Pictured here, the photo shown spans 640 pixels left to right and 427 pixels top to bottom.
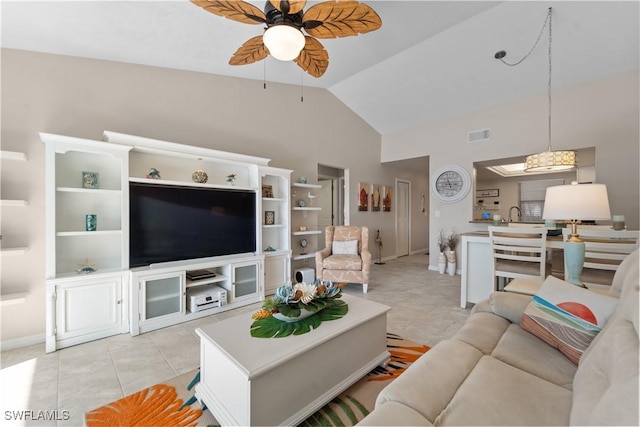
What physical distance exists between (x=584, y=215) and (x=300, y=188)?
3.36m

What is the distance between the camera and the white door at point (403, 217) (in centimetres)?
637

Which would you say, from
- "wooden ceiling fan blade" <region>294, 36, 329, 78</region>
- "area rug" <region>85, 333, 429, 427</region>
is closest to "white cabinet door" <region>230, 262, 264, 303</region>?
"area rug" <region>85, 333, 429, 427</region>

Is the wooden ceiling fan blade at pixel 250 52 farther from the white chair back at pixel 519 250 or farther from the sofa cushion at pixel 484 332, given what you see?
the white chair back at pixel 519 250

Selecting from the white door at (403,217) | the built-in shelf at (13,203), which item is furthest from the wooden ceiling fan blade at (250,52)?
the white door at (403,217)

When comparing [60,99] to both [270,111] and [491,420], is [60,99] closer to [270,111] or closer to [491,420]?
[270,111]

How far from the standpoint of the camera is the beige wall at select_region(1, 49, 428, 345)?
2.19 meters

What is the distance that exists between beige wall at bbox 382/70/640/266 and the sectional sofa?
3.19m

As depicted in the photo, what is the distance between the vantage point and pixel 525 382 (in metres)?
1.04

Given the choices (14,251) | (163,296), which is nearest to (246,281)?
(163,296)

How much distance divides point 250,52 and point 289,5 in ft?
1.86

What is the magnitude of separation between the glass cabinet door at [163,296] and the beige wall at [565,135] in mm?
4356

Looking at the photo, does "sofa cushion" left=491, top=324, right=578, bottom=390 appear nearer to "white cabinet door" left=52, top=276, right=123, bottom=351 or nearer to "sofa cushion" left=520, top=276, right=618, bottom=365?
"sofa cushion" left=520, top=276, right=618, bottom=365

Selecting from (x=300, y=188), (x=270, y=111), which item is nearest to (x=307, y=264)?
(x=300, y=188)

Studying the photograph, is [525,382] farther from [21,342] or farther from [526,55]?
[526,55]
